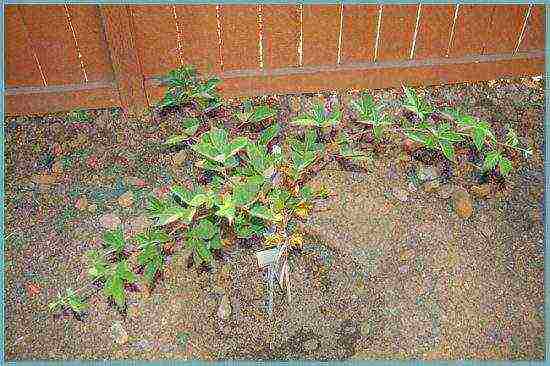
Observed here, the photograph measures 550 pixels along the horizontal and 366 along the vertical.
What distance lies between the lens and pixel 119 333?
7.58ft

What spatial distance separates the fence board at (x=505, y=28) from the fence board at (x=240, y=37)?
1.13m

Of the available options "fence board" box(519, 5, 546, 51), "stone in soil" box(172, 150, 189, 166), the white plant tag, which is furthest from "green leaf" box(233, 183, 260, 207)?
"fence board" box(519, 5, 546, 51)

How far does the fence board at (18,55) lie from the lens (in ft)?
9.14

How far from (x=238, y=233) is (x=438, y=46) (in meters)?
1.65

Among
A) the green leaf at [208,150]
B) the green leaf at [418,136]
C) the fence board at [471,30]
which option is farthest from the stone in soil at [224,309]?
the fence board at [471,30]

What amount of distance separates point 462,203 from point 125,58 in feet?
5.31

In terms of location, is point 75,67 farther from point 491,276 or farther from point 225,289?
point 491,276

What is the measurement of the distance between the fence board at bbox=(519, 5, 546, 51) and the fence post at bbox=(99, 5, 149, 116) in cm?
186

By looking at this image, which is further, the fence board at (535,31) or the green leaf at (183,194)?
the fence board at (535,31)

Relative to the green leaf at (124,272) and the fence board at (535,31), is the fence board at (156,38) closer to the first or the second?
the green leaf at (124,272)

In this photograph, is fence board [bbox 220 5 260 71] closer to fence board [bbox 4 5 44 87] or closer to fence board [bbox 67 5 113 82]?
fence board [bbox 67 5 113 82]

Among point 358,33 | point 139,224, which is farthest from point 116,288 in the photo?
point 358,33

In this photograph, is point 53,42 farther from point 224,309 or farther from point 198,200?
point 198,200

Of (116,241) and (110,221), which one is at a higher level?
(116,241)
